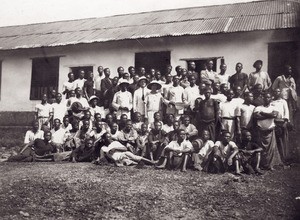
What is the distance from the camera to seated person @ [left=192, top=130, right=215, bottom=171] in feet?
21.1

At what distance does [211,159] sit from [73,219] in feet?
8.89

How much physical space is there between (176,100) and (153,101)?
1.56ft

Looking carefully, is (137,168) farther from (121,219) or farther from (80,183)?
(121,219)

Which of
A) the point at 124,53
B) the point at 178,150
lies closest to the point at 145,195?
the point at 178,150

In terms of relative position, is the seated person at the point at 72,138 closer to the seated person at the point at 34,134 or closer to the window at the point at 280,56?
the seated person at the point at 34,134

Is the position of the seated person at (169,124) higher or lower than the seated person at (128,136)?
higher

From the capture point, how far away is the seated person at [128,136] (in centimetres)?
737

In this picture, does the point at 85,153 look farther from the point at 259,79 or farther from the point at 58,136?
the point at 259,79

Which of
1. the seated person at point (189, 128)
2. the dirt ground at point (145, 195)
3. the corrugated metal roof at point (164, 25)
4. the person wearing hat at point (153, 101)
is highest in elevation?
the corrugated metal roof at point (164, 25)

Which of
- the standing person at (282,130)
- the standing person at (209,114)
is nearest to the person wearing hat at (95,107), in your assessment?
the standing person at (209,114)

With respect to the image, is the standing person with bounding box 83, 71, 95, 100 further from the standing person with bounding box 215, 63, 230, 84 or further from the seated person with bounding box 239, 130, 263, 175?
the seated person with bounding box 239, 130, 263, 175

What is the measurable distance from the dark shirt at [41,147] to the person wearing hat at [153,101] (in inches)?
84.8

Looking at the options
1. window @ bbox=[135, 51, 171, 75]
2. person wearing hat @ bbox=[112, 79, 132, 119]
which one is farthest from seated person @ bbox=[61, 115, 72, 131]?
window @ bbox=[135, 51, 171, 75]

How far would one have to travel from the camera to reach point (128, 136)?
7.44m
